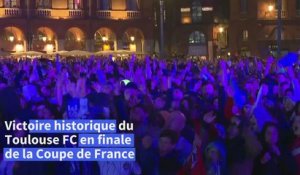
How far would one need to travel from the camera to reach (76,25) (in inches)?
2297

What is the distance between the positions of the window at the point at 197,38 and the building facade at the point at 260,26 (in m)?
7.67

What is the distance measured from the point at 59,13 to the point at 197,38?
21.5m

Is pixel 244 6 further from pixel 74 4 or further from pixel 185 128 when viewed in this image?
pixel 185 128

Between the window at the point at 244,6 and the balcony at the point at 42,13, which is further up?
the window at the point at 244,6

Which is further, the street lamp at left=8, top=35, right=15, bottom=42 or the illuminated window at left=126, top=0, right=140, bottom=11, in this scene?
the illuminated window at left=126, top=0, right=140, bottom=11

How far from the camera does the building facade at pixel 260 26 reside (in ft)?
214

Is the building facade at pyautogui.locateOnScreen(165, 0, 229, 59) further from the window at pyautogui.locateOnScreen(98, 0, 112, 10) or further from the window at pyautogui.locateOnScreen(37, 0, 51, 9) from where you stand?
the window at pyautogui.locateOnScreen(37, 0, 51, 9)

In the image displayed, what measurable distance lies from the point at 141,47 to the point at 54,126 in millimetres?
55019

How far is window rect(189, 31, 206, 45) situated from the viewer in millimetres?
74750

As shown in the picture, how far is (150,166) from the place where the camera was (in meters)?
8.32

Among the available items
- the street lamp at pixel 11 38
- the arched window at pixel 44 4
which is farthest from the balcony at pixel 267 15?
the street lamp at pixel 11 38

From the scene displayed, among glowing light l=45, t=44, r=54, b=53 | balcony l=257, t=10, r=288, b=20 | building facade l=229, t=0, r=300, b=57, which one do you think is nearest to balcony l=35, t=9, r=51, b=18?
glowing light l=45, t=44, r=54, b=53

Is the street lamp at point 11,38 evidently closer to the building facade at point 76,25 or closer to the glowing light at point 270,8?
the building facade at point 76,25

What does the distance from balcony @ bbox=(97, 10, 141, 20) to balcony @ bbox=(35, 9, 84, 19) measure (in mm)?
2047
